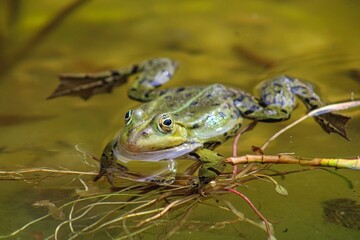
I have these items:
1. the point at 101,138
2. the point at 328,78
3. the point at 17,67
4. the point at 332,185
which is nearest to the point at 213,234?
the point at 332,185

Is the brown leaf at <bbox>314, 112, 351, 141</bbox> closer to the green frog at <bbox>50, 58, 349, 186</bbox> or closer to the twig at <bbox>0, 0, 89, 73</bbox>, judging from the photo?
the green frog at <bbox>50, 58, 349, 186</bbox>

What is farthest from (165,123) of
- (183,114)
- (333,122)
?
(333,122)

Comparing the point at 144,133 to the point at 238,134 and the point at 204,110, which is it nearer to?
the point at 204,110

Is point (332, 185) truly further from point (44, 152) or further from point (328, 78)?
point (44, 152)

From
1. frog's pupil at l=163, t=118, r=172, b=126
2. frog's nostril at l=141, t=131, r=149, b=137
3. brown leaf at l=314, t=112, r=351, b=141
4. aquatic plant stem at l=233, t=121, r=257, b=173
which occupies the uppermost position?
frog's pupil at l=163, t=118, r=172, b=126

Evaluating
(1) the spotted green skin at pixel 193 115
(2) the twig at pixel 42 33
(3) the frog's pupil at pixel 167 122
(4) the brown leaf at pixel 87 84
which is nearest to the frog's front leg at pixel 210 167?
(1) the spotted green skin at pixel 193 115

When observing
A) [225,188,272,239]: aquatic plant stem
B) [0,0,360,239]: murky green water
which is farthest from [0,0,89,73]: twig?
[225,188,272,239]: aquatic plant stem

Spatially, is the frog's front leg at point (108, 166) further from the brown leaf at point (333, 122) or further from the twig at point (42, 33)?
the twig at point (42, 33)
